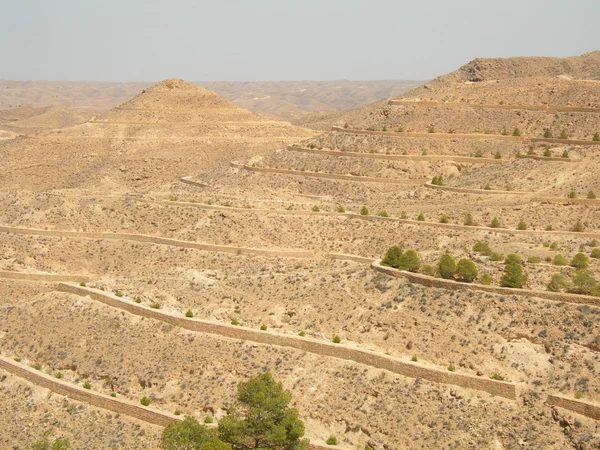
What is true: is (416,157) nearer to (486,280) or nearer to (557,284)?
(486,280)

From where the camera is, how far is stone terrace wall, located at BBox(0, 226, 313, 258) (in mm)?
40344

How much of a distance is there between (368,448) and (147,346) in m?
9.83

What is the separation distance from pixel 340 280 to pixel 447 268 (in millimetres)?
4529

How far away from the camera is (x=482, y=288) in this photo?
30.5m

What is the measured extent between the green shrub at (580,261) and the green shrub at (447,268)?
14.9 feet

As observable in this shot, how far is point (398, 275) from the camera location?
32844mm

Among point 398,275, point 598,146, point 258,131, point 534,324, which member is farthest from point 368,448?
point 258,131

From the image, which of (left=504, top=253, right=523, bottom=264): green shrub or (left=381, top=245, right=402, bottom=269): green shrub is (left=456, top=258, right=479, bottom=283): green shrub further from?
(left=381, top=245, right=402, bottom=269): green shrub

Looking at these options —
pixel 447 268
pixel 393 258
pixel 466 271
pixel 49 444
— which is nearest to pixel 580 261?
pixel 466 271

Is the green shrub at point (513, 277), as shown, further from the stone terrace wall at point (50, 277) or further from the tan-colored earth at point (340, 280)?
the stone terrace wall at point (50, 277)

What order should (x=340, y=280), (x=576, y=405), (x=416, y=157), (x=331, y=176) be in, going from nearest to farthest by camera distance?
(x=576, y=405) < (x=340, y=280) < (x=416, y=157) < (x=331, y=176)

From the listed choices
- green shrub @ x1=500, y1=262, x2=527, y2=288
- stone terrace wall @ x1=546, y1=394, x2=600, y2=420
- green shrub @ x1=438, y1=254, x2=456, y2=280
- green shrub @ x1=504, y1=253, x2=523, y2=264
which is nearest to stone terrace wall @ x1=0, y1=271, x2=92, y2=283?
green shrub @ x1=438, y1=254, x2=456, y2=280

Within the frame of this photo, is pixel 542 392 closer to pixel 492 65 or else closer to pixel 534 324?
pixel 534 324

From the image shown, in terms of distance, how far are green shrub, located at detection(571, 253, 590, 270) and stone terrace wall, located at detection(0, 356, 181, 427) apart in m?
15.4
